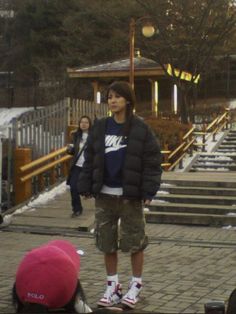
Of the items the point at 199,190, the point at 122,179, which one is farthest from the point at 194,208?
the point at 122,179

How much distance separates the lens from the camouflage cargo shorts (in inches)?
204

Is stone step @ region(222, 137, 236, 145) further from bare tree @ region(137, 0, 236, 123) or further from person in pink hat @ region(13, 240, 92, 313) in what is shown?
person in pink hat @ region(13, 240, 92, 313)

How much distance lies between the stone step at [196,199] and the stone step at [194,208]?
0.62 feet

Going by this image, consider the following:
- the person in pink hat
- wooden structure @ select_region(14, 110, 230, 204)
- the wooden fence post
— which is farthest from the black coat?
the person in pink hat

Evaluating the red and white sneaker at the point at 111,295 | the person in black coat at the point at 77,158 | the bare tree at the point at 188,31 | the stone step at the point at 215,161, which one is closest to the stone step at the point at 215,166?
the stone step at the point at 215,161

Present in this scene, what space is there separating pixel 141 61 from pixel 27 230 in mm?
20657

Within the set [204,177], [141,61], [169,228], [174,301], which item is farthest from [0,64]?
[174,301]

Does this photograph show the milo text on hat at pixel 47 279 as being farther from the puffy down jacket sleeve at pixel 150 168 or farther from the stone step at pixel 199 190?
the stone step at pixel 199 190

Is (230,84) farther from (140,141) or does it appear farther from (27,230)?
(140,141)

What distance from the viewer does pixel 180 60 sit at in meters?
29.0

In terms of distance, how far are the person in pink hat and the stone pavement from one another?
1462 millimetres

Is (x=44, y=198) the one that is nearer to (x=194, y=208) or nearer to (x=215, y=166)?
(x=194, y=208)

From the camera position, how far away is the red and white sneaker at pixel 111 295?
5164 mm

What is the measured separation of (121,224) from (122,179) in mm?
397
